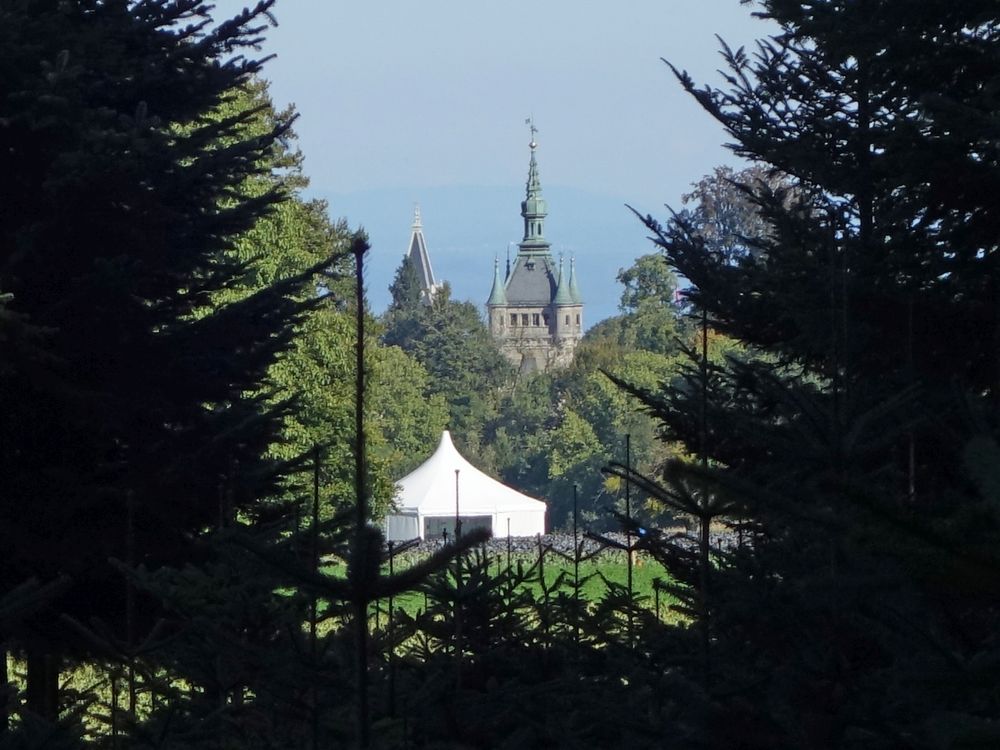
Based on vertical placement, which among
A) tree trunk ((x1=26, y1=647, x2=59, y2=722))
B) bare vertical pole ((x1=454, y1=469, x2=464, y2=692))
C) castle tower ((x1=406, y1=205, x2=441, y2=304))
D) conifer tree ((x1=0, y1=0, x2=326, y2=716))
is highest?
castle tower ((x1=406, y1=205, x2=441, y2=304))

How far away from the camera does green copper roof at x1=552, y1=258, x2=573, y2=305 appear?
463 ft

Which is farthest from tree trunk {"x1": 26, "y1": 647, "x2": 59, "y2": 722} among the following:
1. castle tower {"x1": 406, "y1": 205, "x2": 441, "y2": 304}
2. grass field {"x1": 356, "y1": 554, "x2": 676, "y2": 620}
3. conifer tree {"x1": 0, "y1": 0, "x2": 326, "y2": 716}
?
castle tower {"x1": 406, "y1": 205, "x2": 441, "y2": 304}

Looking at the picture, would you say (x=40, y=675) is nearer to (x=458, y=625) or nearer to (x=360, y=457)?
(x=458, y=625)

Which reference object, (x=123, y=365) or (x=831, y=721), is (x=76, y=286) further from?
(x=831, y=721)

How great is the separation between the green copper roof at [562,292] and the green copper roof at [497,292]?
5099 millimetres

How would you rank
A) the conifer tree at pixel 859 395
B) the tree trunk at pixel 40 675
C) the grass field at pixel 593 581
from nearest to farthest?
1. the conifer tree at pixel 859 395
2. the grass field at pixel 593 581
3. the tree trunk at pixel 40 675

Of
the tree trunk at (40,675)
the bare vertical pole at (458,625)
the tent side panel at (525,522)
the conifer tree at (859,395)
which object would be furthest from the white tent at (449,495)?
the bare vertical pole at (458,625)

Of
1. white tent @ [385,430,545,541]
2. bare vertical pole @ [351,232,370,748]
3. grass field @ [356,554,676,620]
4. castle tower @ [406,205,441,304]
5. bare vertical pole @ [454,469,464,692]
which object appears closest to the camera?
bare vertical pole @ [351,232,370,748]

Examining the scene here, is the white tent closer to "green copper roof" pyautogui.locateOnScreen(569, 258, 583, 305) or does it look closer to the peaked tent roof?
the peaked tent roof

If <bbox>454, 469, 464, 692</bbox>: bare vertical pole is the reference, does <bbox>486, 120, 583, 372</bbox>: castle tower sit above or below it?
above

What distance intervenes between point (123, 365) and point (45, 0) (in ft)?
8.25

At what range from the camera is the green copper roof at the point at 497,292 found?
142m

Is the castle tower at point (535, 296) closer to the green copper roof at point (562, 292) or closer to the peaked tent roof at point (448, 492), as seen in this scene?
the green copper roof at point (562, 292)

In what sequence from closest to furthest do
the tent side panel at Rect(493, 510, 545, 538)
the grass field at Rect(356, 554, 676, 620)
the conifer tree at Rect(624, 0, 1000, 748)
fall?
the conifer tree at Rect(624, 0, 1000, 748), the grass field at Rect(356, 554, 676, 620), the tent side panel at Rect(493, 510, 545, 538)
